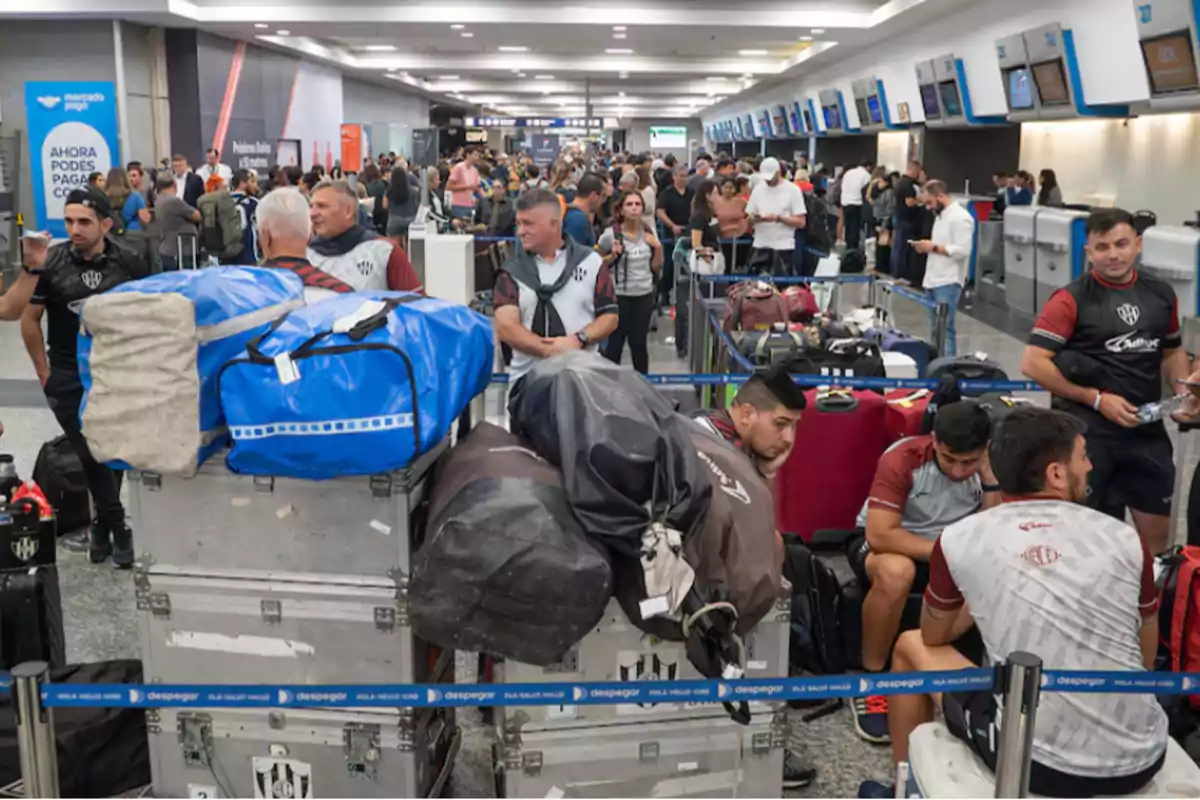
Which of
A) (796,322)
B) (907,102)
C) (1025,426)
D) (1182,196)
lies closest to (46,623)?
(1025,426)

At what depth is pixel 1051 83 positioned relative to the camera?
44.2ft

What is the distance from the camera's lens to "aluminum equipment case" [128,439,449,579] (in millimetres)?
2814

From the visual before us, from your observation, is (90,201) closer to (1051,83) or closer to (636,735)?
(636,735)

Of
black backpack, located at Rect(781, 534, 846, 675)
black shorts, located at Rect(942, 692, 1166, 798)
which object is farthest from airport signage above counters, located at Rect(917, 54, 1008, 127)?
black shorts, located at Rect(942, 692, 1166, 798)

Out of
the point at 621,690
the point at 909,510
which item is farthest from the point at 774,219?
the point at 621,690

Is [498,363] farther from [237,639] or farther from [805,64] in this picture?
[805,64]

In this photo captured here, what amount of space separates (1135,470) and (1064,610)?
82.0 inches

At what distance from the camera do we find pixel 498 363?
307 inches

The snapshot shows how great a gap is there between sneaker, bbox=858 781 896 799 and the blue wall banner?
17.1 metres

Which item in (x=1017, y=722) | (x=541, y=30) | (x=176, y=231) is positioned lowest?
(x=1017, y=722)

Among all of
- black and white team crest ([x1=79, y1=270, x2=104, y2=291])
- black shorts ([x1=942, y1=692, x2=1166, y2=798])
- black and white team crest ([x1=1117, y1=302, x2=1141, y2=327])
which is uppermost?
black and white team crest ([x1=79, y1=270, x2=104, y2=291])

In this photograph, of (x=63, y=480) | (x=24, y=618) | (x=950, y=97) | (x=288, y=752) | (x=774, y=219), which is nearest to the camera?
(x=288, y=752)

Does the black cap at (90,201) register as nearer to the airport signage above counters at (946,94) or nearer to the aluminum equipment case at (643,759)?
the aluminum equipment case at (643,759)

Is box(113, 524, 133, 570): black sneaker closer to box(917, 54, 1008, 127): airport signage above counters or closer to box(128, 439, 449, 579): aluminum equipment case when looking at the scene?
box(128, 439, 449, 579): aluminum equipment case
